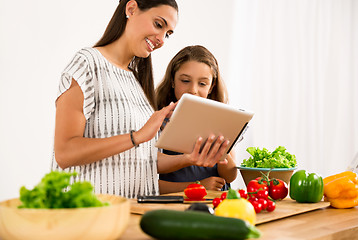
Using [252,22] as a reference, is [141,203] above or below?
below

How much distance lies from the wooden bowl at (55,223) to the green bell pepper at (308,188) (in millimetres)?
Result: 978

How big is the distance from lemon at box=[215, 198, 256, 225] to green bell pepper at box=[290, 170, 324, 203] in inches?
23.8

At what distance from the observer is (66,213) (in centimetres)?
81

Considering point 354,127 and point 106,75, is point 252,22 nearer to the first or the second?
point 354,127

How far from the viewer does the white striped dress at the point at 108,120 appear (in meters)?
1.66

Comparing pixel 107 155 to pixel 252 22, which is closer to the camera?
pixel 107 155

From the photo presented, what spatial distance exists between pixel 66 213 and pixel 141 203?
636 millimetres

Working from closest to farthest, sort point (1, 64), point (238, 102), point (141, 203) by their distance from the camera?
point (141, 203)
point (1, 64)
point (238, 102)

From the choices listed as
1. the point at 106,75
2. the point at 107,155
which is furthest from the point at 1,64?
the point at 107,155

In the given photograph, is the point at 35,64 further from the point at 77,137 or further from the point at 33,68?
the point at 77,137

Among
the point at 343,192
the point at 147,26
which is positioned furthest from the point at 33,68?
the point at 343,192

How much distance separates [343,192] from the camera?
1.60 metres

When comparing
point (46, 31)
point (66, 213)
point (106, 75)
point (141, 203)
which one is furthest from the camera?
point (46, 31)

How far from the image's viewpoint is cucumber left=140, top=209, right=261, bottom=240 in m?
0.89
